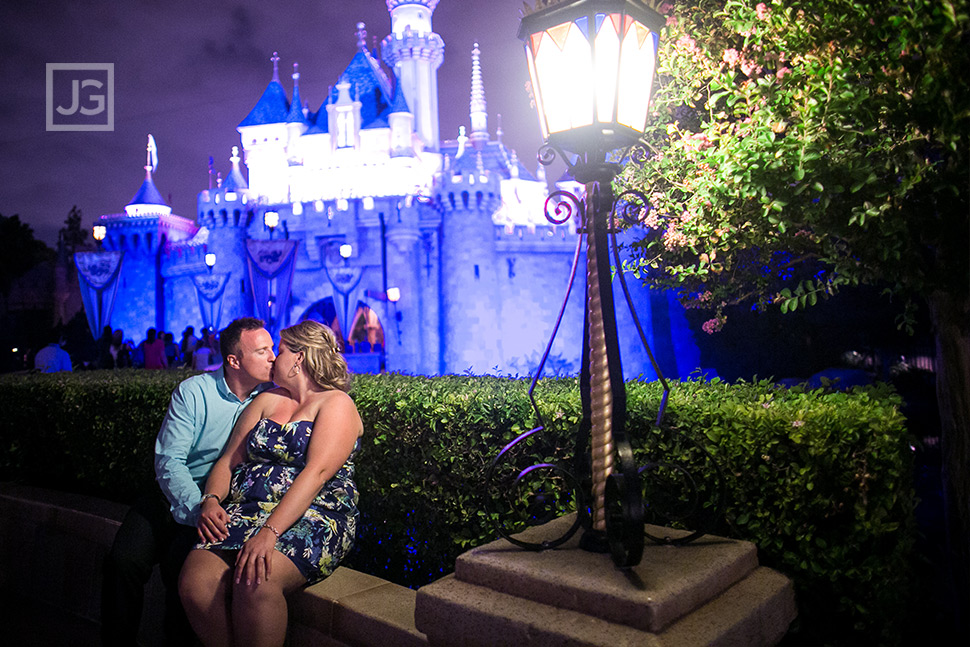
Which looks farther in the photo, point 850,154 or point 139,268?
point 139,268

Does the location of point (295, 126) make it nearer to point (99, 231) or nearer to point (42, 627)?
point (99, 231)

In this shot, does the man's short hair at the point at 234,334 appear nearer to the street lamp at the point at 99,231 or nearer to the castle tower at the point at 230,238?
the castle tower at the point at 230,238

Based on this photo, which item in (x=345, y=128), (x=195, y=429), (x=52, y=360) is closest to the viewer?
(x=195, y=429)

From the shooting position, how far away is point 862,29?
2.42m

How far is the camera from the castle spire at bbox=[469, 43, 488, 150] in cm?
3014

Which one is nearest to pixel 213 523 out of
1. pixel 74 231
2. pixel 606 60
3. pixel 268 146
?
pixel 606 60

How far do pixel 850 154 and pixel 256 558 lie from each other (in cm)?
274

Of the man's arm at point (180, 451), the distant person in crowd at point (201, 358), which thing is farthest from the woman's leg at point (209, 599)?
the distant person in crowd at point (201, 358)

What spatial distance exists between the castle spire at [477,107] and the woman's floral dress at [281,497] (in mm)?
28873

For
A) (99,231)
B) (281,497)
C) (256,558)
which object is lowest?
(256,558)

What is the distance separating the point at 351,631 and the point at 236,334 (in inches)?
57.8

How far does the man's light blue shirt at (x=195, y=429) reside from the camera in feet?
9.52

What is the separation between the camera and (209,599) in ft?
7.93

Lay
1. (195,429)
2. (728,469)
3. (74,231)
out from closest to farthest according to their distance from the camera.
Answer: (728,469)
(195,429)
(74,231)
